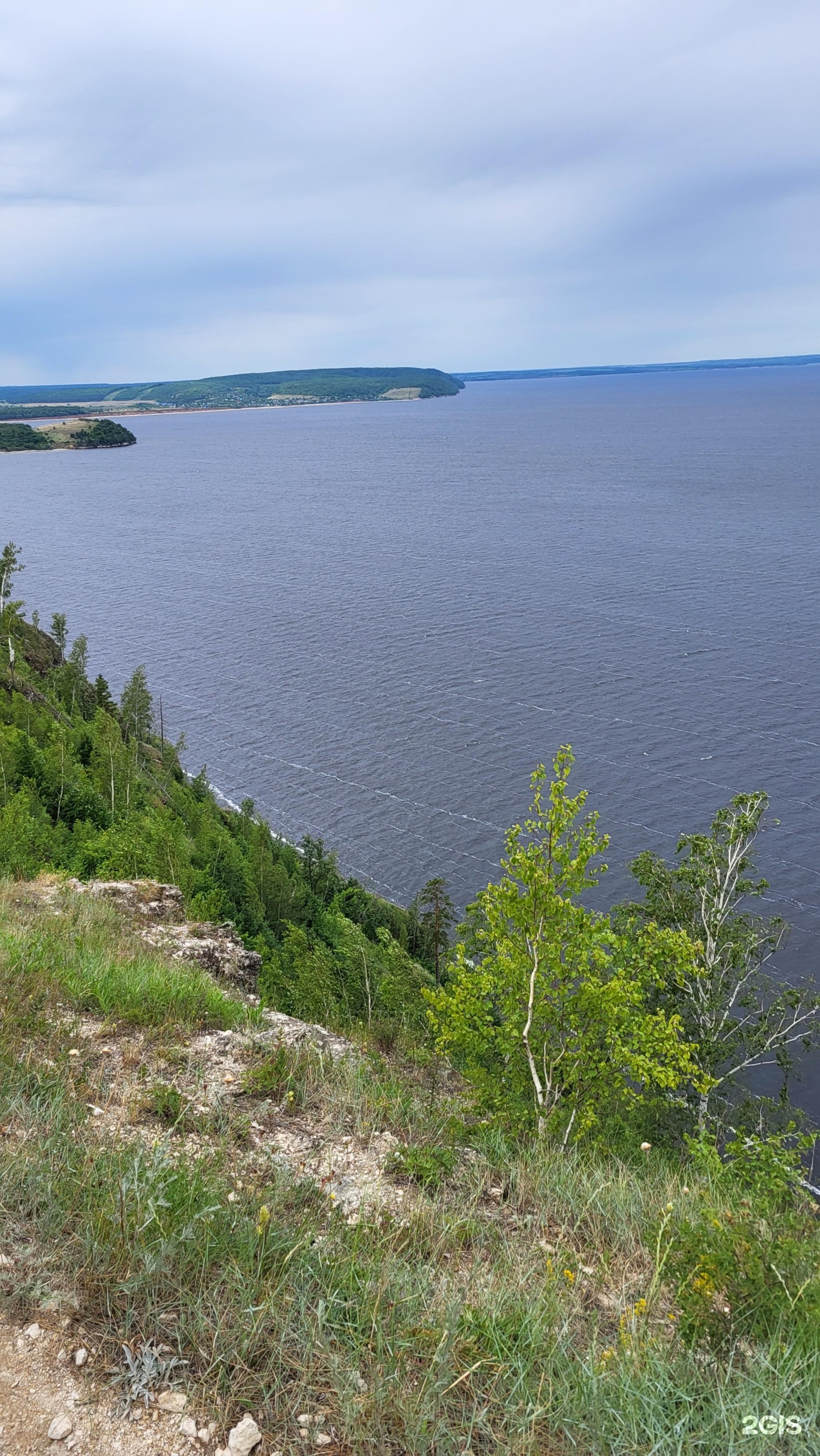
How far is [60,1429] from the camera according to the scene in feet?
15.1

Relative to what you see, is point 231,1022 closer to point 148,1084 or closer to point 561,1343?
point 148,1084

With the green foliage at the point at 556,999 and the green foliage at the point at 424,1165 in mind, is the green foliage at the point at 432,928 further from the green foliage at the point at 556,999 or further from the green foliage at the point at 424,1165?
the green foliage at the point at 424,1165

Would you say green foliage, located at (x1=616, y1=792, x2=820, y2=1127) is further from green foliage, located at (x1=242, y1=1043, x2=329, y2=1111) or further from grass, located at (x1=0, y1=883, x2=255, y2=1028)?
green foliage, located at (x1=242, y1=1043, x2=329, y2=1111)

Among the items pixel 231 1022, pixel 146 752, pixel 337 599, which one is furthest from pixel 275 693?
pixel 231 1022

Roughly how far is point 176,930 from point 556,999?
770 cm

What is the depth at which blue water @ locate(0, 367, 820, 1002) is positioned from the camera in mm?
46906

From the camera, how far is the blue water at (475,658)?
46906 mm

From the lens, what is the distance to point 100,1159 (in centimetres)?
632

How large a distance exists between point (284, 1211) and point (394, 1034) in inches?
479

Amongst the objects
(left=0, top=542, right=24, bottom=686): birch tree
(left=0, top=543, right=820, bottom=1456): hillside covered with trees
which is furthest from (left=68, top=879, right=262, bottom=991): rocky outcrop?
(left=0, top=542, right=24, bottom=686): birch tree

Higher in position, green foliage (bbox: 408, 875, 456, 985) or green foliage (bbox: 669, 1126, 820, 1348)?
green foliage (bbox: 669, 1126, 820, 1348)

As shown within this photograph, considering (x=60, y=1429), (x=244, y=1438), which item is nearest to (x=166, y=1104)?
(x=60, y=1429)

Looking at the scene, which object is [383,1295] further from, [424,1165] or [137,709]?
[137,709]

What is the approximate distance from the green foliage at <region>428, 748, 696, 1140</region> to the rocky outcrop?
4.36 meters
